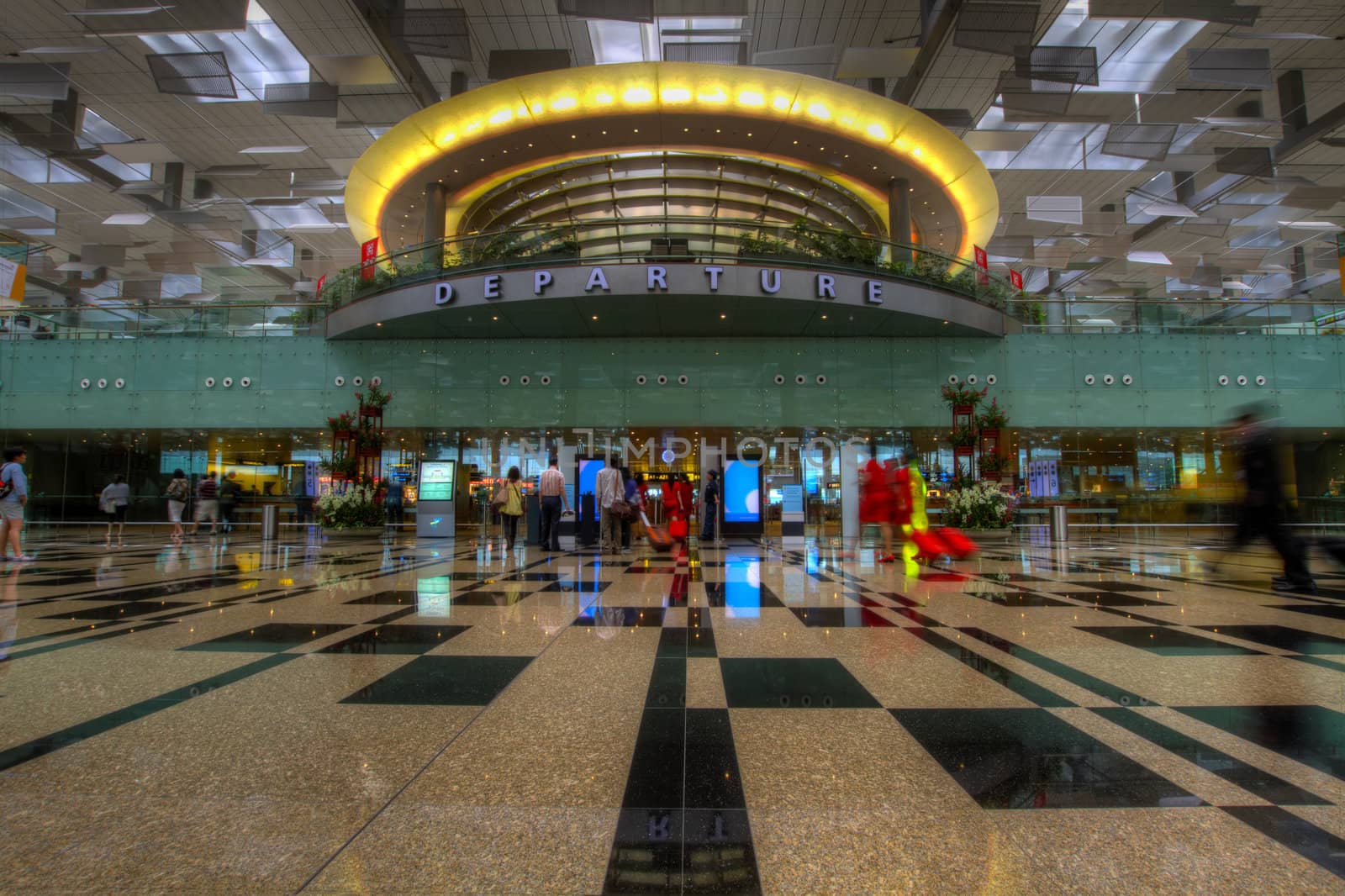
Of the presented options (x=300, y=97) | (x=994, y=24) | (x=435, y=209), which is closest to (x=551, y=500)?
(x=435, y=209)

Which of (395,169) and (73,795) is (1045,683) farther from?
(395,169)

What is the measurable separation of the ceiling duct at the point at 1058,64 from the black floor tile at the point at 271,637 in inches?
693

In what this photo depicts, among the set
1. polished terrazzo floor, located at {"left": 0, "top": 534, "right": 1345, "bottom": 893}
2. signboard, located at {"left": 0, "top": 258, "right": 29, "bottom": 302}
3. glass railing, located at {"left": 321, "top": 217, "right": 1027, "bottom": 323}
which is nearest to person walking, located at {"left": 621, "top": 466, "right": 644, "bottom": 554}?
glass railing, located at {"left": 321, "top": 217, "right": 1027, "bottom": 323}

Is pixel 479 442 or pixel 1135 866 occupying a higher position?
pixel 479 442

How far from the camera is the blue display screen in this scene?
17.5 meters

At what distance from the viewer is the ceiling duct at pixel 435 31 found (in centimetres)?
1434

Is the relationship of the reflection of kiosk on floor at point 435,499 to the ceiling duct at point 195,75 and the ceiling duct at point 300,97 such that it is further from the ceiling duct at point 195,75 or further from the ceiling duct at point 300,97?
the ceiling duct at point 195,75

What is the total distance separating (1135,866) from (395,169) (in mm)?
21683

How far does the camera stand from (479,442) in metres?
20.7

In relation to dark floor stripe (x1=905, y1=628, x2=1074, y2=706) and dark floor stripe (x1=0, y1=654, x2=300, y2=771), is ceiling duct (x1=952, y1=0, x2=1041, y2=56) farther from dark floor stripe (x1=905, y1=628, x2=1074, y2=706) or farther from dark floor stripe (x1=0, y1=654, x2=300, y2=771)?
dark floor stripe (x1=0, y1=654, x2=300, y2=771)

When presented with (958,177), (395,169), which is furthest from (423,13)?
(958,177)

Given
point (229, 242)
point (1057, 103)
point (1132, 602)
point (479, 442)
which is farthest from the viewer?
point (229, 242)

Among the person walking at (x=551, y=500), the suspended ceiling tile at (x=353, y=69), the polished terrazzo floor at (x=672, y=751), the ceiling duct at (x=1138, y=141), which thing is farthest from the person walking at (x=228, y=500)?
the ceiling duct at (x=1138, y=141)

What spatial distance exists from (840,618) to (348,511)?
1430 cm
